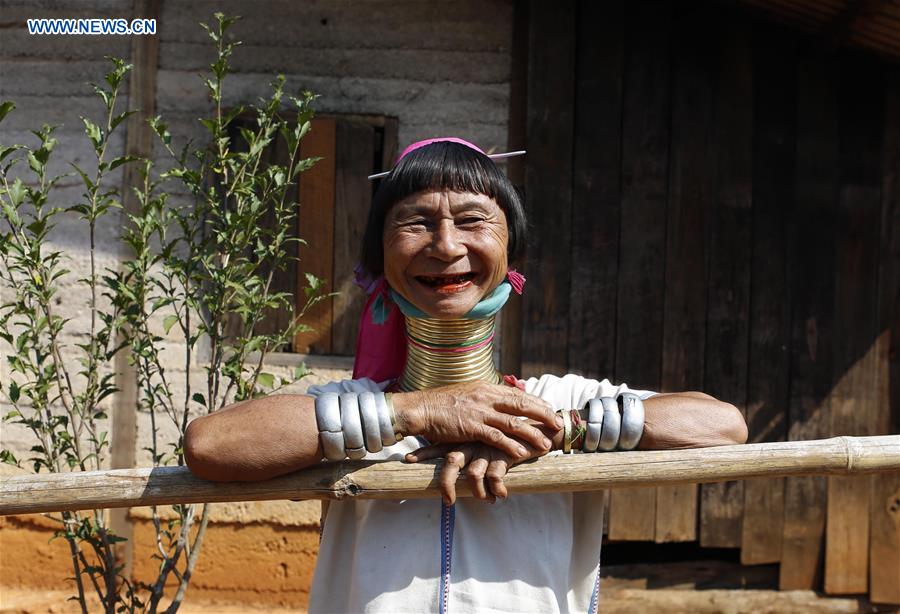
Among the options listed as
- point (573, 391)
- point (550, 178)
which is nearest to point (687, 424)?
point (573, 391)

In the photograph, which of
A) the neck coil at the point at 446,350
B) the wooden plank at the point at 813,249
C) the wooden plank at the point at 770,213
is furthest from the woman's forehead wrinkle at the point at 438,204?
the wooden plank at the point at 813,249

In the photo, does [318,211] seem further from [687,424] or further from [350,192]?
[687,424]

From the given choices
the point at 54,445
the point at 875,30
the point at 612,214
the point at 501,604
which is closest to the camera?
the point at 501,604

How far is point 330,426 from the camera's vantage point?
1854 mm

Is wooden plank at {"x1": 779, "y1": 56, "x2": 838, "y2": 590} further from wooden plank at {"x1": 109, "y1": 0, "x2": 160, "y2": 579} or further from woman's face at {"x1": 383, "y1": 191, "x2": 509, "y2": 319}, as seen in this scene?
wooden plank at {"x1": 109, "y1": 0, "x2": 160, "y2": 579}

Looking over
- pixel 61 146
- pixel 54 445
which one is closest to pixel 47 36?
pixel 61 146

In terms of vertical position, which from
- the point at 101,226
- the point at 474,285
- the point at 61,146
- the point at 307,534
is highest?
the point at 61,146

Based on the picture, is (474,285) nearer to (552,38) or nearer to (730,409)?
(730,409)

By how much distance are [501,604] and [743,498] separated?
2904mm

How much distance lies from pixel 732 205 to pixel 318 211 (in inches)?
78.4

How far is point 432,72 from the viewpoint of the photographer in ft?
14.9

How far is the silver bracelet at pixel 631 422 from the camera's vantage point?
1.94 meters

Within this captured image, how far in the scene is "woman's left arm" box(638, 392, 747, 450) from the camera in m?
1.97

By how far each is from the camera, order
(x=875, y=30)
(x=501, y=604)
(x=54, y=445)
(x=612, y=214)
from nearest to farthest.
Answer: (x=501, y=604)
(x=54, y=445)
(x=875, y=30)
(x=612, y=214)
